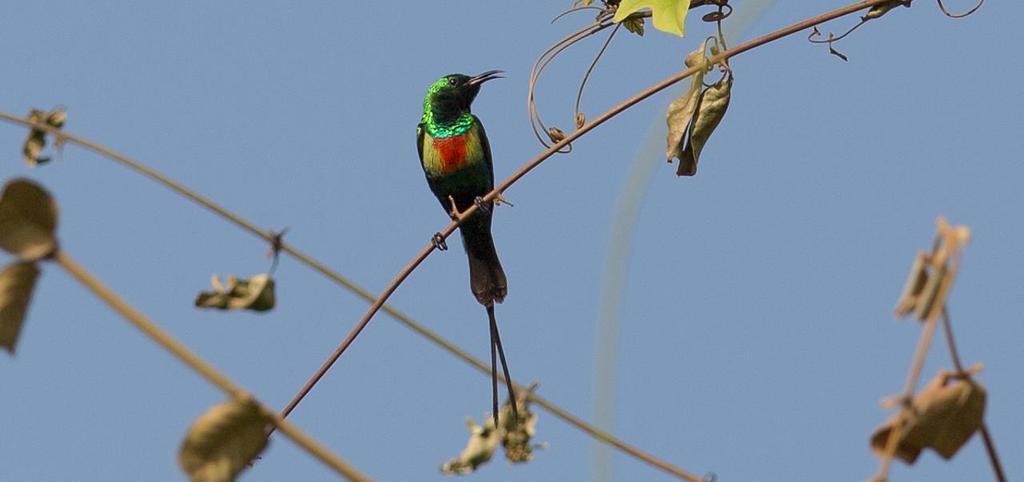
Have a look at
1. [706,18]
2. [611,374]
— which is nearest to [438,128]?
[706,18]

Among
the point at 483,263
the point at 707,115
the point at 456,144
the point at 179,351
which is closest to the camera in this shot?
the point at 179,351

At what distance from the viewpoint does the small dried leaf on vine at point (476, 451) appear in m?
1.59

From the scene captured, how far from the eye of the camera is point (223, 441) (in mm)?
874

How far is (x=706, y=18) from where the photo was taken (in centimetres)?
262

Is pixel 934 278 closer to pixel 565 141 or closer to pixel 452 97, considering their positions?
pixel 565 141

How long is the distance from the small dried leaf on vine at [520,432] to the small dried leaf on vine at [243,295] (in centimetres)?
41

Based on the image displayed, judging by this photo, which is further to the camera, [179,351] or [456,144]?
[456,144]

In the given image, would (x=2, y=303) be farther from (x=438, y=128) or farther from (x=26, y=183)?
(x=438, y=128)

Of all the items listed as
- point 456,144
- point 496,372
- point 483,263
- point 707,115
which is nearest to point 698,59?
point 707,115

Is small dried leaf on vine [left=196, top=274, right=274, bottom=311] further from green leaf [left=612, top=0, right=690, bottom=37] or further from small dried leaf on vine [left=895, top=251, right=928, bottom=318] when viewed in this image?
green leaf [left=612, top=0, right=690, bottom=37]

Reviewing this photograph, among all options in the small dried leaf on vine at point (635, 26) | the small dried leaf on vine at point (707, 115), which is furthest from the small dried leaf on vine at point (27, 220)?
the small dried leaf on vine at point (635, 26)

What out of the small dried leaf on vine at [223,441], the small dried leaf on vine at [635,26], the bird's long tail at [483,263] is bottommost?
the small dried leaf on vine at [223,441]

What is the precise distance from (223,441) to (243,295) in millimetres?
633

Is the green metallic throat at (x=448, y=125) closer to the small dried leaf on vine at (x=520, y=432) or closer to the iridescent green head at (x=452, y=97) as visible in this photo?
the iridescent green head at (x=452, y=97)
